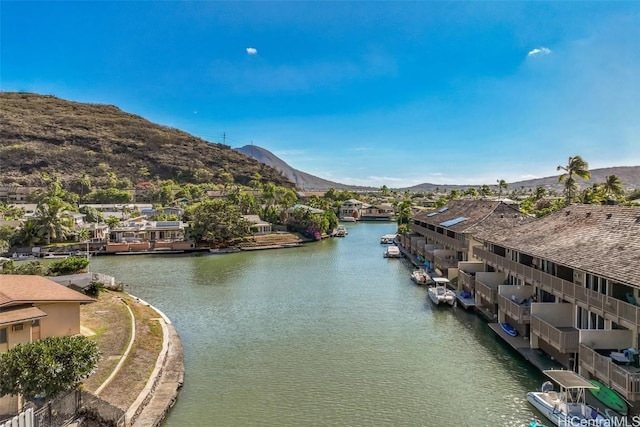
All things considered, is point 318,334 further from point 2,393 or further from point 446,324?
point 2,393

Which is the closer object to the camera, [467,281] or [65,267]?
[467,281]

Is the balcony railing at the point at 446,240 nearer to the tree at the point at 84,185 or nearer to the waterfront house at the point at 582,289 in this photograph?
the waterfront house at the point at 582,289

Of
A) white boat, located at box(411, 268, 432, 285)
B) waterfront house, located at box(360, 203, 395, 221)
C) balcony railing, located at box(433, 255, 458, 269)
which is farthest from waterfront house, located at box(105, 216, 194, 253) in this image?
waterfront house, located at box(360, 203, 395, 221)

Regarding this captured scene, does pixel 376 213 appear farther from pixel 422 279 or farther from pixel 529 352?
pixel 529 352

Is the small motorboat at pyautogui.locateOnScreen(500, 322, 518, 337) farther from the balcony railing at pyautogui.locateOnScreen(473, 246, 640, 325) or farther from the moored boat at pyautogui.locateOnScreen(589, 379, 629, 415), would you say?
the moored boat at pyautogui.locateOnScreen(589, 379, 629, 415)

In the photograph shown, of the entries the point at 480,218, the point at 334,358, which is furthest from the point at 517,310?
the point at 480,218

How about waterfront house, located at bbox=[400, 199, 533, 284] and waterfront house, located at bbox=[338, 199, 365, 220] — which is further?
waterfront house, located at bbox=[338, 199, 365, 220]
